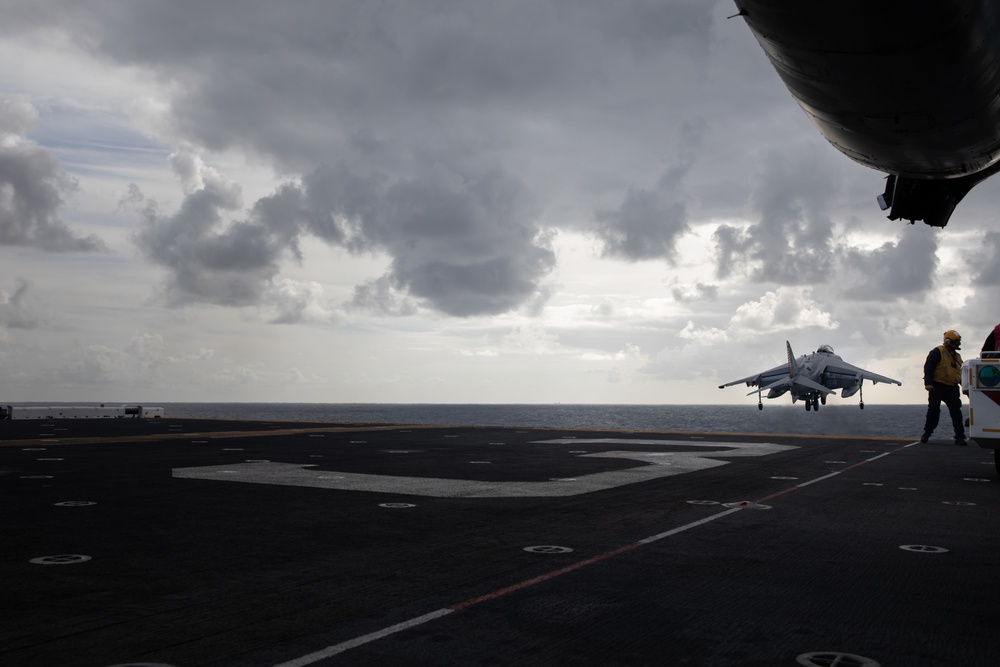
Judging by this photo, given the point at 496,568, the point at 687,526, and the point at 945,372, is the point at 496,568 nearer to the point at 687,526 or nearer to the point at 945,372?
the point at 687,526

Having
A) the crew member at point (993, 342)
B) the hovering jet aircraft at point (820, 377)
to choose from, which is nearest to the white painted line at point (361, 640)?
the crew member at point (993, 342)

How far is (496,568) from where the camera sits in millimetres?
6953

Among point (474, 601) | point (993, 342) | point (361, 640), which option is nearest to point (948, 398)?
point (993, 342)

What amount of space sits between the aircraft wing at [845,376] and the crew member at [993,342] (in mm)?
95814

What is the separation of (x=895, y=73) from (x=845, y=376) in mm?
107654

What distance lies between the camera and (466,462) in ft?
59.1

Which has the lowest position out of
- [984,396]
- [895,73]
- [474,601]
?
[474,601]

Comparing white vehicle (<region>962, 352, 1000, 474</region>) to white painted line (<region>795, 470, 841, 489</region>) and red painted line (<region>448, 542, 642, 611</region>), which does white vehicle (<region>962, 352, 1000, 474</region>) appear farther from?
red painted line (<region>448, 542, 642, 611</region>)

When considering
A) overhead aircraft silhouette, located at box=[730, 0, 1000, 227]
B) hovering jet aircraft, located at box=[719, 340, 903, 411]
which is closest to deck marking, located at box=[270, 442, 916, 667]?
overhead aircraft silhouette, located at box=[730, 0, 1000, 227]

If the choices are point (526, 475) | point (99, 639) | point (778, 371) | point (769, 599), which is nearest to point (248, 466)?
point (526, 475)

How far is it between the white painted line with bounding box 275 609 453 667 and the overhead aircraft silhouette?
4805 millimetres

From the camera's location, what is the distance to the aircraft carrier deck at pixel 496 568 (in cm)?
479

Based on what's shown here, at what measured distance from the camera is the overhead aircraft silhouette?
494cm

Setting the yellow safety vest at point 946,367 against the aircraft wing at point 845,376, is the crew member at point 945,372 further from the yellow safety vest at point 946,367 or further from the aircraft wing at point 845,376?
the aircraft wing at point 845,376
